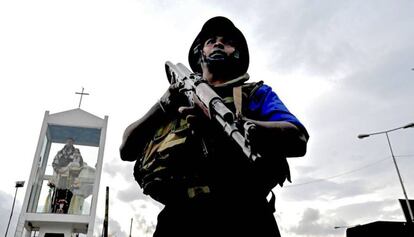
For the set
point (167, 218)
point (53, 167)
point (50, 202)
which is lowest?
point (167, 218)

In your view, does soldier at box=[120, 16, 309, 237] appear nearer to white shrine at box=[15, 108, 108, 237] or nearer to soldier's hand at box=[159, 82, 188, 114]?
soldier's hand at box=[159, 82, 188, 114]

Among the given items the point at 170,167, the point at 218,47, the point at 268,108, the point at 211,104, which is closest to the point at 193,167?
the point at 170,167

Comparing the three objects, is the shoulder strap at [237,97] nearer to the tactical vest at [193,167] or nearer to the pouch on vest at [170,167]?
the tactical vest at [193,167]

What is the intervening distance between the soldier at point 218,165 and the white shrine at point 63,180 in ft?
37.5

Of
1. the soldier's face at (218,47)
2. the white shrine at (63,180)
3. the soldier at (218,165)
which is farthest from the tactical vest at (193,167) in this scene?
the white shrine at (63,180)

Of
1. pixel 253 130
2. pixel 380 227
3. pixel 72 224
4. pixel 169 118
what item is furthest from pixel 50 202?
pixel 380 227

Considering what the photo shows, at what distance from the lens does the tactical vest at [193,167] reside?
161 cm

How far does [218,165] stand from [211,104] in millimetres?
308

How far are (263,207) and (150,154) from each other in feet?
2.16

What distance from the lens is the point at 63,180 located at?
1258cm

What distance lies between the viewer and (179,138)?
175cm

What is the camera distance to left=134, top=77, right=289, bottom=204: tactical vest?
5.27 feet

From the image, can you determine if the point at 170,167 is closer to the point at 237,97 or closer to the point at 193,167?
the point at 193,167

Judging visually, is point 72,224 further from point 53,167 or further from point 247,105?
point 247,105
